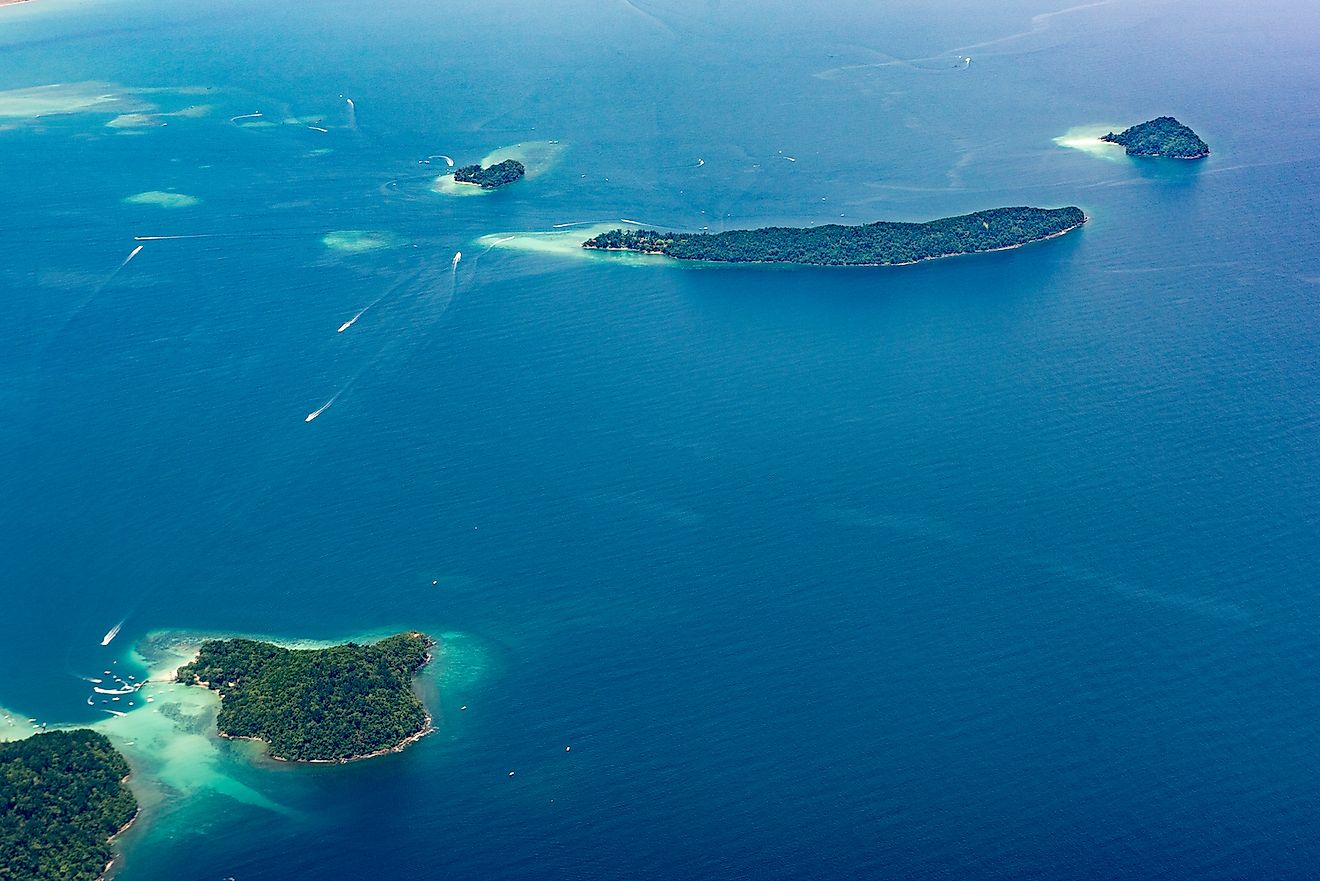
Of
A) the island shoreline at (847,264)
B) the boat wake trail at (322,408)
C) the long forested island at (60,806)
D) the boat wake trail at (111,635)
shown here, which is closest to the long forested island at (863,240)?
the island shoreline at (847,264)

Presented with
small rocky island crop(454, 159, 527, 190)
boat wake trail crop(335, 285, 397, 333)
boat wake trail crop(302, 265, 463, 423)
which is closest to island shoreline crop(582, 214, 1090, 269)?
boat wake trail crop(302, 265, 463, 423)

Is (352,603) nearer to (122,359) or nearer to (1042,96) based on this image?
(122,359)

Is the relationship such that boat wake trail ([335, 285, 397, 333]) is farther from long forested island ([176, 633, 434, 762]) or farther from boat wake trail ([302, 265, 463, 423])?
long forested island ([176, 633, 434, 762])

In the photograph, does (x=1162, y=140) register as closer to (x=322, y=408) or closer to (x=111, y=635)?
(x=322, y=408)

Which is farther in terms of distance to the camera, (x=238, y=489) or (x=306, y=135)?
(x=306, y=135)

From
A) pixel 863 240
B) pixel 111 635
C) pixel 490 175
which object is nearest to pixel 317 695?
pixel 111 635

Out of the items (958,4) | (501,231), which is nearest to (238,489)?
(501,231)
